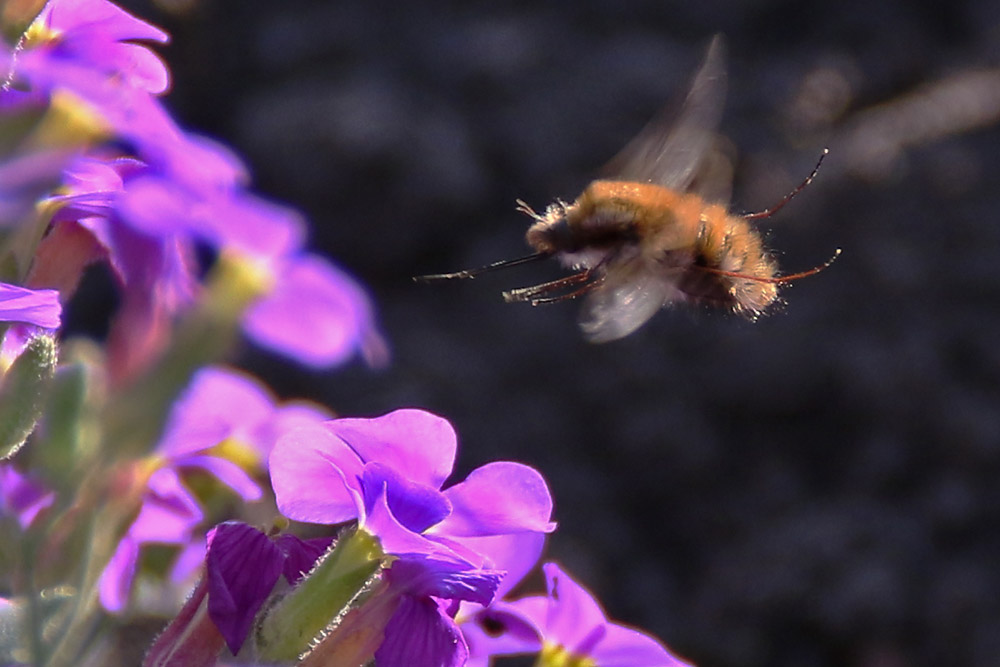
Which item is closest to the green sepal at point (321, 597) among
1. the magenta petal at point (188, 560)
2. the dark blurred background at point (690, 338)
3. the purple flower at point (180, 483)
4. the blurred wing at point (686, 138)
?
the purple flower at point (180, 483)

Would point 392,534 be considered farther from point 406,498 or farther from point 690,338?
point 690,338

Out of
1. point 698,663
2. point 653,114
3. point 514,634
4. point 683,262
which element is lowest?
point 698,663

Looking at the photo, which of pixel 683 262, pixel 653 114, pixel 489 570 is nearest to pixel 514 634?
pixel 489 570

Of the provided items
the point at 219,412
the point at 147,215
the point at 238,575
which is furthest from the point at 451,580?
the point at 219,412

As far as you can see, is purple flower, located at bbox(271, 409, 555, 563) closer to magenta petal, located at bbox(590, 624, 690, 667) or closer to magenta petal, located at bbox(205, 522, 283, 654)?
magenta petal, located at bbox(205, 522, 283, 654)

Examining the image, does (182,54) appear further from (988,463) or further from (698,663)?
(988,463)
